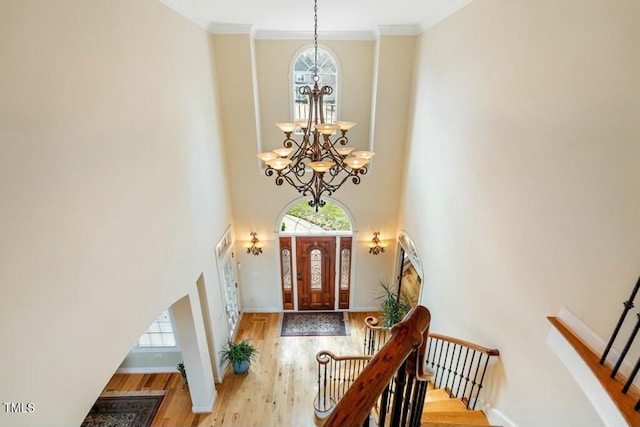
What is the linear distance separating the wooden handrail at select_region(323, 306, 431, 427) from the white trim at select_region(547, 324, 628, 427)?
140 centimetres

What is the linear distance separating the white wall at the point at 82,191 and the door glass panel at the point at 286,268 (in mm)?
3230

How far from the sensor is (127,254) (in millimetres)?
2834

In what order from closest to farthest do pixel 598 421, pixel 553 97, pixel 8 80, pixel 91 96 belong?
pixel 8 80 < pixel 598 421 < pixel 553 97 < pixel 91 96

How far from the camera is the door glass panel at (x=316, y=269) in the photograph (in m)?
7.02

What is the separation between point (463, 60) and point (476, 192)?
59.9 inches

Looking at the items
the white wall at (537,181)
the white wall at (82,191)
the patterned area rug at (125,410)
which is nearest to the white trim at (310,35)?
the white wall at (537,181)

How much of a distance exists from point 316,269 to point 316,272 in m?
0.07

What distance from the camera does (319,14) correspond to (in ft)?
14.9

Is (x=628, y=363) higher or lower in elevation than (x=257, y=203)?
higher

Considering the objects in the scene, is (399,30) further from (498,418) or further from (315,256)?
(498,418)

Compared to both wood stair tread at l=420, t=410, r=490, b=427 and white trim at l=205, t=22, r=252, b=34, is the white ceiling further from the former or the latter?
wood stair tread at l=420, t=410, r=490, b=427

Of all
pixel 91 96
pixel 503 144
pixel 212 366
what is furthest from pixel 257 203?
pixel 503 144

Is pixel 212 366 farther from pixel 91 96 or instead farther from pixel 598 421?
Answer: pixel 598 421

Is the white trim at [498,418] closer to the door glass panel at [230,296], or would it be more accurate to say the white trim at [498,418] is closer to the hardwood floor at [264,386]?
the hardwood floor at [264,386]
